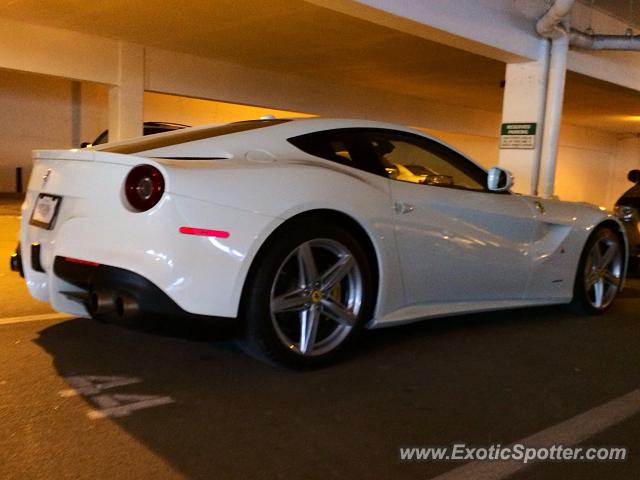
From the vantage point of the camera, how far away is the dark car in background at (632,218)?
617 centimetres

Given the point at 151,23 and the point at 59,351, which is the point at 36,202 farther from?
the point at 151,23

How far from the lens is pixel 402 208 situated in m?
3.81

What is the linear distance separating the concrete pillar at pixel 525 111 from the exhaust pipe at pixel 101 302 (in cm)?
756

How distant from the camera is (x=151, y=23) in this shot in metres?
9.85

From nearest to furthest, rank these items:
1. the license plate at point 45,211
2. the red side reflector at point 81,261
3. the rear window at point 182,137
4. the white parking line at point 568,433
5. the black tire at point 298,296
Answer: the white parking line at point 568,433, the red side reflector at point 81,261, the black tire at point 298,296, the license plate at point 45,211, the rear window at point 182,137

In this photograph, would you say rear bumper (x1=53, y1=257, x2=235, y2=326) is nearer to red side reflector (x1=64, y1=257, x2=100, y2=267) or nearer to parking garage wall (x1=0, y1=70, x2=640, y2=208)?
red side reflector (x1=64, y1=257, x2=100, y2=267)

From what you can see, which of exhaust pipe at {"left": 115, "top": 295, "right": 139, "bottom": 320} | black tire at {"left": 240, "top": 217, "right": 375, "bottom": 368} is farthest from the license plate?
black tire at {"left": 240, "top": 217, "right": 375, "bottom": 368}

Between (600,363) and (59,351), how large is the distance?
3372mm

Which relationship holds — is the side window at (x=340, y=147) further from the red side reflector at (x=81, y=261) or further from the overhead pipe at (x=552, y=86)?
the overhead pipe at (x=552, y=86)

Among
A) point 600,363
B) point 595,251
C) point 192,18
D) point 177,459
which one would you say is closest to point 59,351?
point 177,459

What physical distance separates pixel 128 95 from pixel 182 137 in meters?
8.56

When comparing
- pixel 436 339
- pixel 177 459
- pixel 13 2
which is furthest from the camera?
pixel 13 2

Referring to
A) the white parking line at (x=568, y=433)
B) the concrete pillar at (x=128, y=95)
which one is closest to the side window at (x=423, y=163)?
the white parking line at (x=568, y=433)

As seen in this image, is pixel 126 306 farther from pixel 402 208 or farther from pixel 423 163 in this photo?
pixel 423 163
